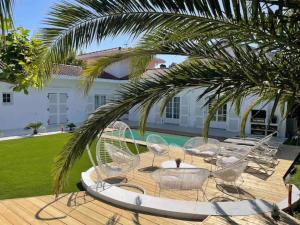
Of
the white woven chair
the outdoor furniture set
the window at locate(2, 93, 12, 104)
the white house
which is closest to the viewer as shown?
the outdoor furniture set

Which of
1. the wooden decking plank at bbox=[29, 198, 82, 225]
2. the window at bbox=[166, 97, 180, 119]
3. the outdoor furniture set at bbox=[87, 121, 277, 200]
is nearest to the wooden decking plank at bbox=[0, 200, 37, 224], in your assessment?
the wooden decking plank at bbox=[29, 198, 82, 225]

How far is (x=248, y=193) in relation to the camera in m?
6.78

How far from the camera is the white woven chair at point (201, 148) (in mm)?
9209

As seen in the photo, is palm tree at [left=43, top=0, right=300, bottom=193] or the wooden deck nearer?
palm tree at [left=43, top=0, right=300, bottom=193]

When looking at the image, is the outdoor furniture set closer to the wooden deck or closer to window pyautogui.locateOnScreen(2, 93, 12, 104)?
the wooden deck

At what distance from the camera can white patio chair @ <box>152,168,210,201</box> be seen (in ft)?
18.4

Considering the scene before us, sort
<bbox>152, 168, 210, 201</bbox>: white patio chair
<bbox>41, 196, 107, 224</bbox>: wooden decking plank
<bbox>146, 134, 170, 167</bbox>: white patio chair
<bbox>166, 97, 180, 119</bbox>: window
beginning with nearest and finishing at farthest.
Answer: <bbox>41, 196, 107, 224</bbox>: wooden decking plank, <bbox>152, 168, 210, 201</bbox>: white patio chair, <bbox>146, 134, 170, 167</bbox>: white patio chair, <bbox>166, 97, 180, 119</bbox>: window

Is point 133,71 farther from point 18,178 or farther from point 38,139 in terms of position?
point 38,139

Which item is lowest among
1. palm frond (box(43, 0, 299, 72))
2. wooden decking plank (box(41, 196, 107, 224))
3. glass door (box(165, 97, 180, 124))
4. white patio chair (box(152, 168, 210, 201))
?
wooden decking plank (box(41, 196, 107, 224))

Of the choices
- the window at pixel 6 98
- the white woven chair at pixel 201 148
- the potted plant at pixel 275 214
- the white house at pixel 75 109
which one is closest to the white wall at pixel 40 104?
the white house at pixel 75 109

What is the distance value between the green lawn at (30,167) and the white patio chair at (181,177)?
86.7 inches

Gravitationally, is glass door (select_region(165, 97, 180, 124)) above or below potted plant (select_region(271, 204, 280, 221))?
above

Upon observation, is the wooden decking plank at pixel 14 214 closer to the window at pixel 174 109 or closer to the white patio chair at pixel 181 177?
the white patio chair at pixel 181 177

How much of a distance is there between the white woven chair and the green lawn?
270 cm
